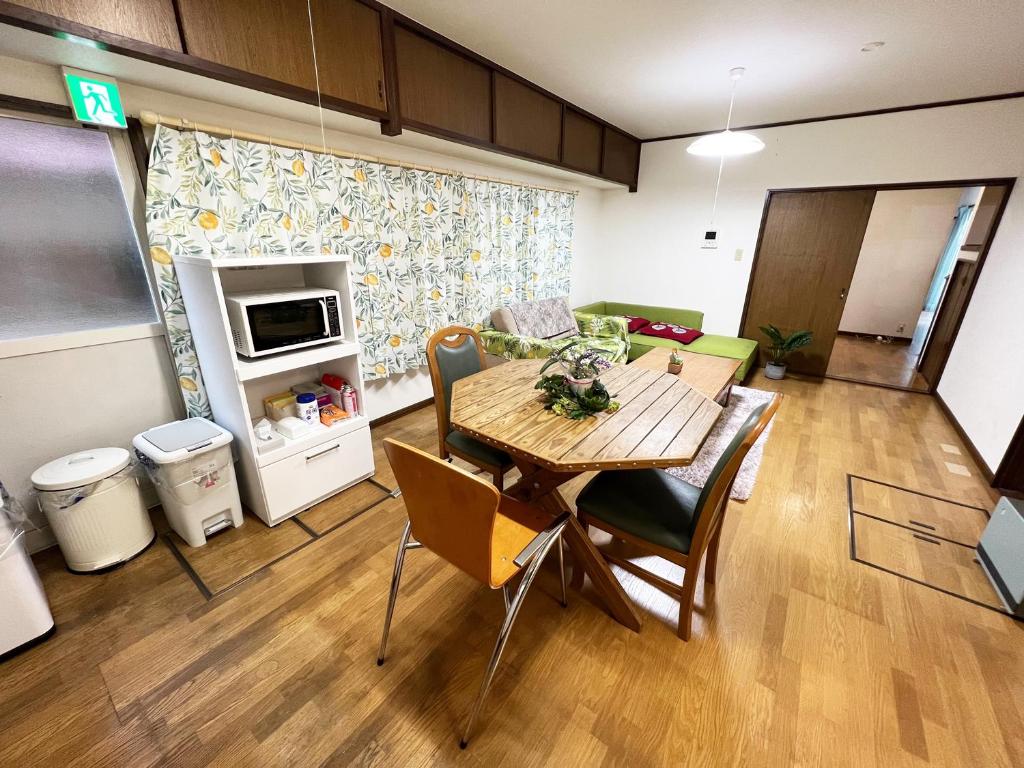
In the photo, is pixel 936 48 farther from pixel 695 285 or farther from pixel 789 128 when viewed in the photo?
pixel 695 285

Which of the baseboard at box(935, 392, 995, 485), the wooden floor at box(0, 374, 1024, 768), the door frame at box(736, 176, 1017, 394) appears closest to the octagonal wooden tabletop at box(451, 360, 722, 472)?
the wooden floor at box(0, 374, 1024, 768)

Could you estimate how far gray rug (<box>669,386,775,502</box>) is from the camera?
8.16ft

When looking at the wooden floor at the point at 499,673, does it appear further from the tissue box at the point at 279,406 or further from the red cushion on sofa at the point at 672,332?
the red cushion on sofa at the point at 672,332

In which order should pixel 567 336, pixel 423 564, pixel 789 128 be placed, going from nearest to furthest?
pixel 423 564 < pixel 789 128 < pixel 567 336

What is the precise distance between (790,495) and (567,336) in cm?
251

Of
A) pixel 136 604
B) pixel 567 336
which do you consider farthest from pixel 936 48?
pixel 136 604

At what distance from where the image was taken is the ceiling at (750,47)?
6.70 feet

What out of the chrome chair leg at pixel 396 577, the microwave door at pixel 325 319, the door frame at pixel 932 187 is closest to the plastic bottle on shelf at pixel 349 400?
the microwave door at pixel 325 319

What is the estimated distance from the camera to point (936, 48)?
2.42 meters

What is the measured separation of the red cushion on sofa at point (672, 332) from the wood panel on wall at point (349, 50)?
354 cm

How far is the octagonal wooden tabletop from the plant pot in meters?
0.13

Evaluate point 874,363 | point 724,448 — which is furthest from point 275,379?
point 874,363

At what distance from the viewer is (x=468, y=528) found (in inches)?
42.6

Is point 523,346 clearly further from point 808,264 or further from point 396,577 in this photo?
point 808,264
